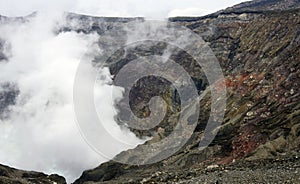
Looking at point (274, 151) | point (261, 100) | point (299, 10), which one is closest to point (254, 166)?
point (274, 151)

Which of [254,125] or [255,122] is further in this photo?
[255,122]

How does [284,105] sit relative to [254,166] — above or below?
above

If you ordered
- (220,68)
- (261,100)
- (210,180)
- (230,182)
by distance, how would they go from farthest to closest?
(220,68)
(261,100)
(210,180)
(230,182)

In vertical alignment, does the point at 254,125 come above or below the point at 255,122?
below

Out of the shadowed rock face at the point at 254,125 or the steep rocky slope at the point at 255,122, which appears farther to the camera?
the steep rocky slope at the point at 255,122

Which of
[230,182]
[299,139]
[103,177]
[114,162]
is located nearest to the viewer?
[230,182]

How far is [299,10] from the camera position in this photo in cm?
15662

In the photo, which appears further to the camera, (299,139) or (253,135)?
(253,135)

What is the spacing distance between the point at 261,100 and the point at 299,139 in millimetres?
41036

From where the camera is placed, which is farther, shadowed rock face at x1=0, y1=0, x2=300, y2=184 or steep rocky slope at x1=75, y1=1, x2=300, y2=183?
steep rocky slope at x1=75, y1=1, x2=300, y2=183

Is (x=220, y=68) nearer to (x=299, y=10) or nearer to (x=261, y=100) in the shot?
(x=299, y=10)

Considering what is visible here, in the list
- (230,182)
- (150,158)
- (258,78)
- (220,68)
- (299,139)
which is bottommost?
(230,182)

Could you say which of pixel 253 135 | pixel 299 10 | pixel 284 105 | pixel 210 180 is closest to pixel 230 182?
pixel 210 180

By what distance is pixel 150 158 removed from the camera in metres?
124
